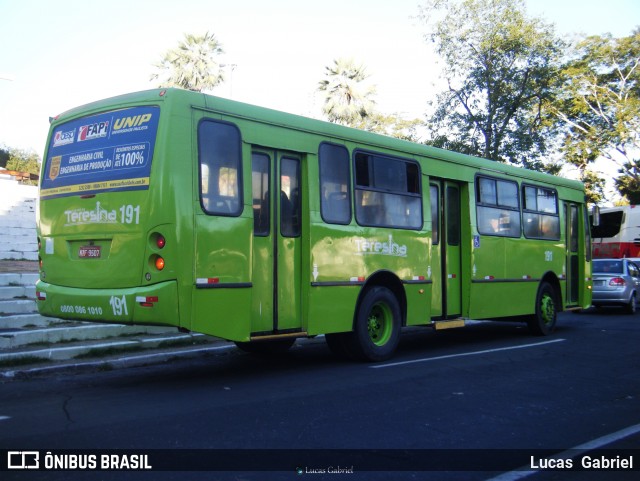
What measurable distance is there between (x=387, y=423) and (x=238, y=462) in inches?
67.9

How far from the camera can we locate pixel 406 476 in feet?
14.7

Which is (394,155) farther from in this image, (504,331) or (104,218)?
(504,331)

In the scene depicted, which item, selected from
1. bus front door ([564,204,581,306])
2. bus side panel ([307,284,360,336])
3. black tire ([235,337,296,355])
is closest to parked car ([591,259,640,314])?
bus front door ([564,204,581,306])

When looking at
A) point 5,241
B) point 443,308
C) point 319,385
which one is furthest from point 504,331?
point 5,241

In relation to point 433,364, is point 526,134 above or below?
above

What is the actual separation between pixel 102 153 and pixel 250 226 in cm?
193

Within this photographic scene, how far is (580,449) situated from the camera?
525 centimetres

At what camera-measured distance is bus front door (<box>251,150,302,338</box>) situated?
779 centimetres

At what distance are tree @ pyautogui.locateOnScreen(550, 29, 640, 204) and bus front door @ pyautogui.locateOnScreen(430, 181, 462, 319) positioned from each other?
23.3 m

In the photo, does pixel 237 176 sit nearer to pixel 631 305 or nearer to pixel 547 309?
pixel 547 309

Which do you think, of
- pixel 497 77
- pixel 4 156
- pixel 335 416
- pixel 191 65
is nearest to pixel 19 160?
pixel 4 156

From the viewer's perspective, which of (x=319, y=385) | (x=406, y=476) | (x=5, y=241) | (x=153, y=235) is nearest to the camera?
(x=406, y=476)

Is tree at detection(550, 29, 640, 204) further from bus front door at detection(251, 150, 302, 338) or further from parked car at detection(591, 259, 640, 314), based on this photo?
bus front door at detection(251, 150, 302, 338)

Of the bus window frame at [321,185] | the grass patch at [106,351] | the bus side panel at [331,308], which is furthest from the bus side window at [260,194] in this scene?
the grass patch at [106,351]
